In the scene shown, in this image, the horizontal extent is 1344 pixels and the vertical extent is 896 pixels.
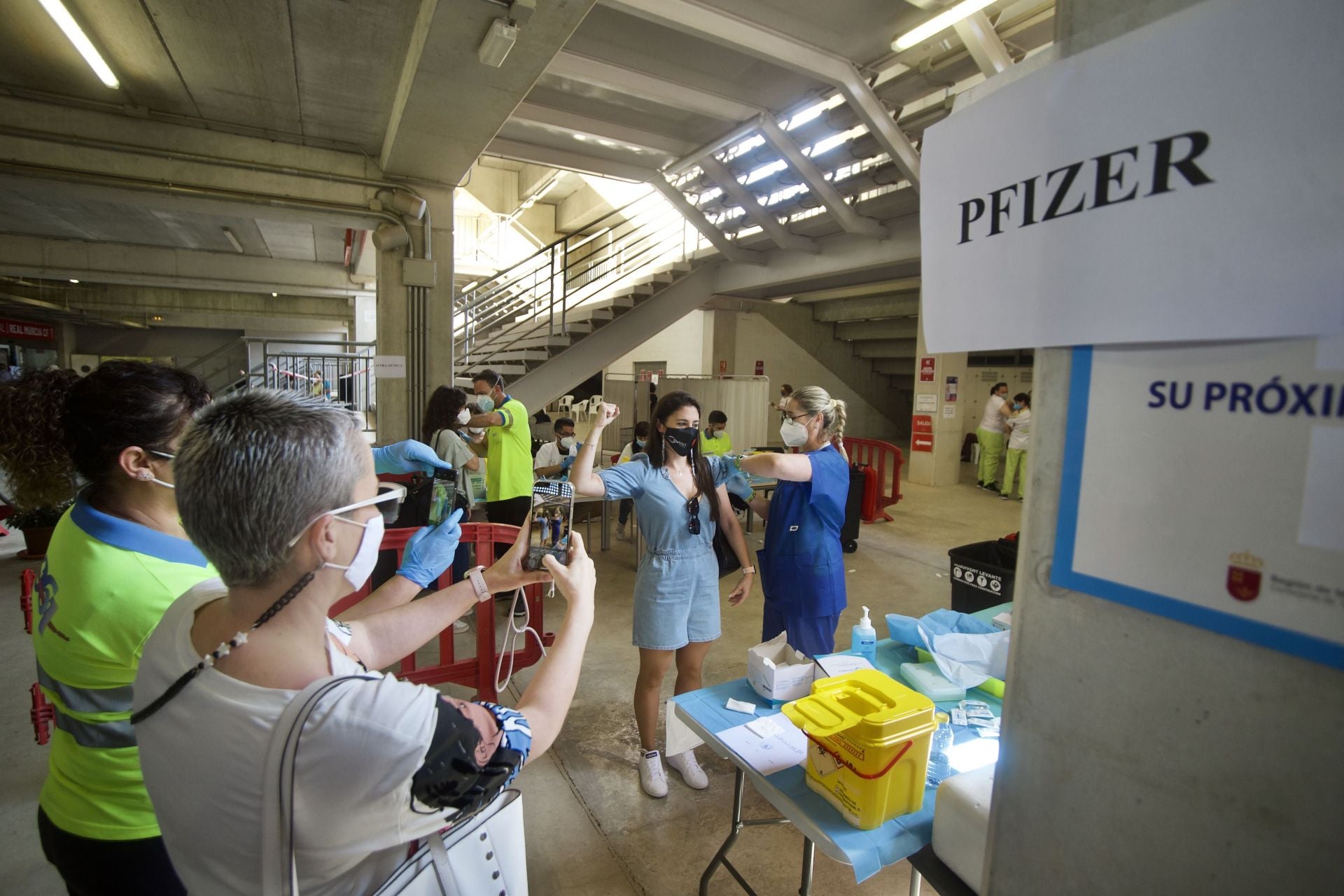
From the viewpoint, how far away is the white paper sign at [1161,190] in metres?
0.52

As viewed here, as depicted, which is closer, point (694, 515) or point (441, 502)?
point (694, 515)

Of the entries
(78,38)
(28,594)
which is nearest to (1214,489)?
(28,594)

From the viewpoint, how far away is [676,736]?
239 cm

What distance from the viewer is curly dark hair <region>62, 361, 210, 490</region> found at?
140 cm

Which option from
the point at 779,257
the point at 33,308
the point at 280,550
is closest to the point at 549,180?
the point at 779,257

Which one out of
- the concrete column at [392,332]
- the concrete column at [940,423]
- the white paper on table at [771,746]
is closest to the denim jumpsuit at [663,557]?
the white paper on table at [771,746]

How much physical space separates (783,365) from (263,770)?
45.8 feet

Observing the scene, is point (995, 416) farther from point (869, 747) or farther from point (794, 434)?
point (869, 747)

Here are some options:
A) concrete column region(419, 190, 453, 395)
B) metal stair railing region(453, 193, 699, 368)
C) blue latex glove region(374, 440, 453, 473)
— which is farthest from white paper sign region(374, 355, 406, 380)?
blue latex glove region(374, 440, 453, 473)

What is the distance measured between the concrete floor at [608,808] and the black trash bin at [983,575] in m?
1.21

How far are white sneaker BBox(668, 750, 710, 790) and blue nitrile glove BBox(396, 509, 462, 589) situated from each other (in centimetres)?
170

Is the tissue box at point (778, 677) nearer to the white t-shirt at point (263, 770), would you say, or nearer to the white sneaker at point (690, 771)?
the white sneaker at point (690, 771)

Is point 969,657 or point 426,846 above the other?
point 426,846

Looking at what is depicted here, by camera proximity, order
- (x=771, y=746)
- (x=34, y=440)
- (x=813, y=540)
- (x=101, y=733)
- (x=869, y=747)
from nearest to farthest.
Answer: (x=101, y=733), (x=869, y=747), (x=34, y=440), (x=771, y=746), (x=813, y=540)
